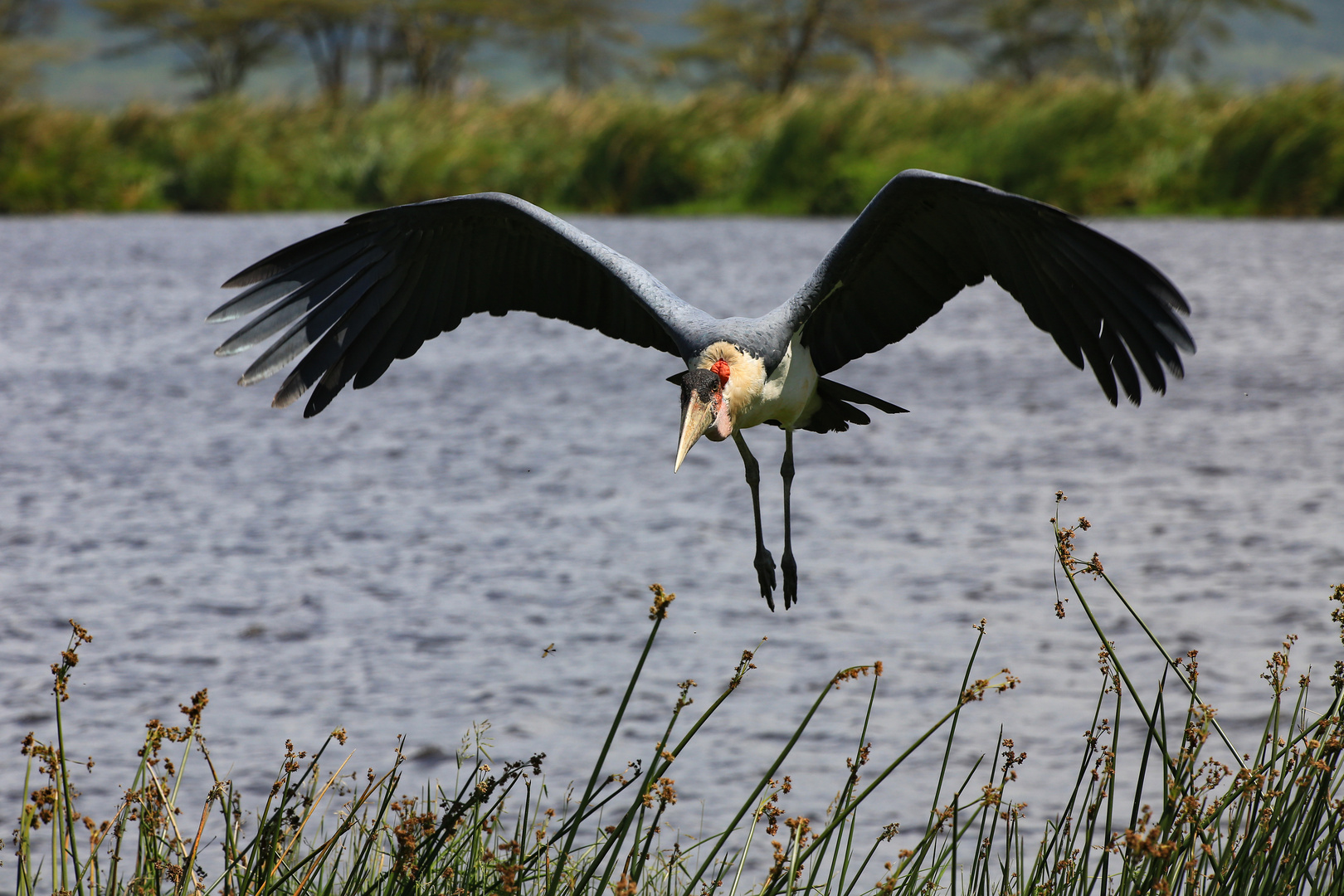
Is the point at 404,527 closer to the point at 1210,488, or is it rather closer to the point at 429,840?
the point at 1210,488

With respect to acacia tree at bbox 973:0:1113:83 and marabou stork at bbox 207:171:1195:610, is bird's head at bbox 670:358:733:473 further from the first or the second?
acacia tree at bbox 973:0:1113:83

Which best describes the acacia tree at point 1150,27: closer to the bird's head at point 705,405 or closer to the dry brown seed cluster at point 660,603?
the bird's head at point 705,405

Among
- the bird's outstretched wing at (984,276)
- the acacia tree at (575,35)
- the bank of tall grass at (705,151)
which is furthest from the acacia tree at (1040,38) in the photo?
the bird's outstretched wing at (984,276)

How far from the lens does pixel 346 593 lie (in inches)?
391

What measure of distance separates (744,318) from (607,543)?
8488mm

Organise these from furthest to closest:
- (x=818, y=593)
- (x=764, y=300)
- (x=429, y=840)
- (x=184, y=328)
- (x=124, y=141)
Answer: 1. (x=124, y=141)
2. (x=184, y=328)
3. (x=764, y=300)
4. (x=818, y=593)
5. (x=429, y=840)

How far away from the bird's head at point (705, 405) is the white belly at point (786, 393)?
100 mm

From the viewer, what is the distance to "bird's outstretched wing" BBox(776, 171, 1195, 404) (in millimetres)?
2889

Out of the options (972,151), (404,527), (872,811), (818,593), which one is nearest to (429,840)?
(872,811)

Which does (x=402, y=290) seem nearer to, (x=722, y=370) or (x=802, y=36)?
(x=722, y=370)

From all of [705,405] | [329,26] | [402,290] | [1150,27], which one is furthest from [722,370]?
[329,26]

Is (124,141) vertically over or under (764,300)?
over

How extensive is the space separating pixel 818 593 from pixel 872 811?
2684 millimetres

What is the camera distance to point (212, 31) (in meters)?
54.8
